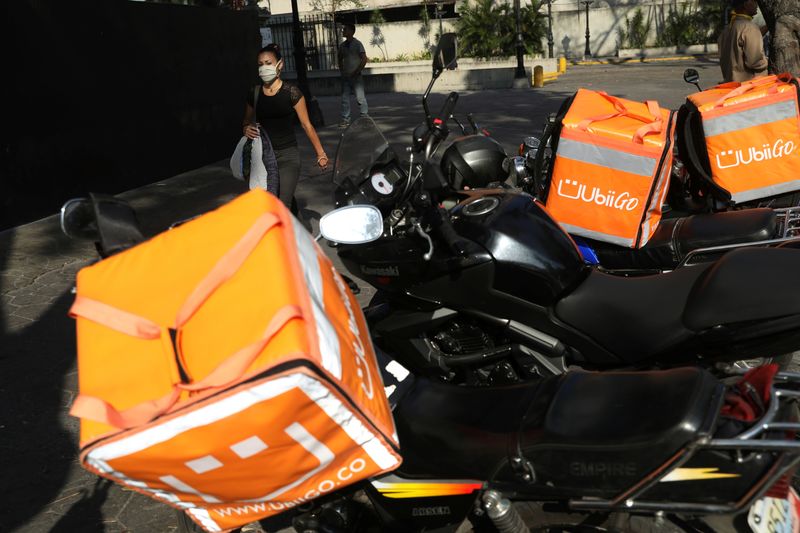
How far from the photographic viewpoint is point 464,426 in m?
2.46

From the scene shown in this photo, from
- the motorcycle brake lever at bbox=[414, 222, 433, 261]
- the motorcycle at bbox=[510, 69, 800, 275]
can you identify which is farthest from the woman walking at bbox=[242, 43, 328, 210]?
the motorcycle brake lever at bbox=[414, 222, 433, 261]

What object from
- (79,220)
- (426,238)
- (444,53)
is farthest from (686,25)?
(79,220)

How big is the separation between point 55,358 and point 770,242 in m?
4.57

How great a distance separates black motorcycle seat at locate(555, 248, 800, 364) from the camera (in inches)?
121

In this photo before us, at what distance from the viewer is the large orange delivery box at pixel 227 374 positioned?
184cm

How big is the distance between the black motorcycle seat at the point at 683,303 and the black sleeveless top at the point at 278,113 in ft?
15.1

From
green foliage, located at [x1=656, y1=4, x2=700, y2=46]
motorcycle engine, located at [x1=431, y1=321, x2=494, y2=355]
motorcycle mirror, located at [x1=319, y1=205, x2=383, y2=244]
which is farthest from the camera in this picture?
green foliage, located at [x1=656, y1=4, x2=700, y2=46]

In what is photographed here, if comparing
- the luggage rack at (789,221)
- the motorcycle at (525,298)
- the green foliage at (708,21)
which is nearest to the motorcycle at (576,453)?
the motorcycle at (525,298)

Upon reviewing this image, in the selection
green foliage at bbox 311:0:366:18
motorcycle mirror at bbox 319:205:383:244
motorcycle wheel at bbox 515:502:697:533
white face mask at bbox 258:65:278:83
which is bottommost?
motorcycle wheel at bbox 515:502:697:533

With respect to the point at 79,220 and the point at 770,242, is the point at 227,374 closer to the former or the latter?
the point at 79,220

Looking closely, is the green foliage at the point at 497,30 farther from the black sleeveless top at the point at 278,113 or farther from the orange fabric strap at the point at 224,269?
the orange fabric strap at the point at 224,269

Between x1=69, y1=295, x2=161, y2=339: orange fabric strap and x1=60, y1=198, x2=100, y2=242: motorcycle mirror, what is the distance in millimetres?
409

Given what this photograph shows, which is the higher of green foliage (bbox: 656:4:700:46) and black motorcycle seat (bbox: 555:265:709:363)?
green foliage (bbox: 656:4:700:46)

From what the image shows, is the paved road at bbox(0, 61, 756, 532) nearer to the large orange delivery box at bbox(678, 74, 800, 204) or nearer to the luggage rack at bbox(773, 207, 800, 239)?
the large orange delivery box at bbox(678, 74, 800, 204)
